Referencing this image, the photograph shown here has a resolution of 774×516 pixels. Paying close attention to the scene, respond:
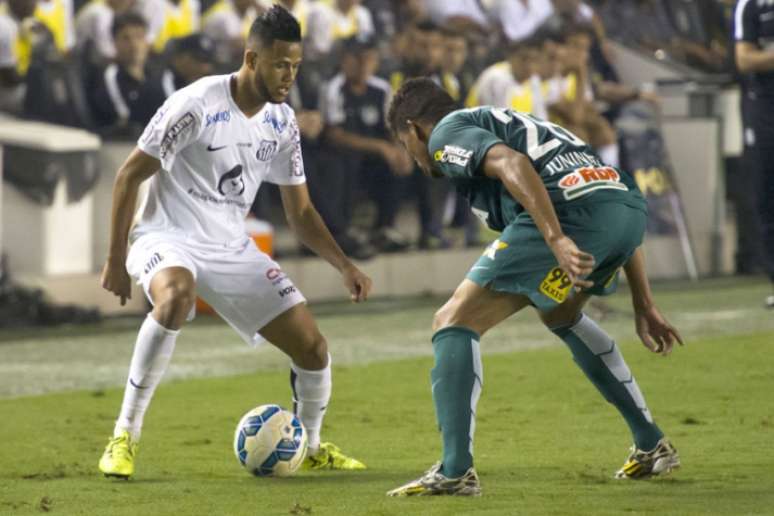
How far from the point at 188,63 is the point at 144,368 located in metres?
7.76

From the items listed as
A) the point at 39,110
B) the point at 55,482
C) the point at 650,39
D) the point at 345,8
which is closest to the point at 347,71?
the point at 345,8

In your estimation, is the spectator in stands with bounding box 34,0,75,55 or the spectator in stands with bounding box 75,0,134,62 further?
the spectator in stands with bounding box 75,0,134,62

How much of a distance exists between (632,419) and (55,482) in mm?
2219

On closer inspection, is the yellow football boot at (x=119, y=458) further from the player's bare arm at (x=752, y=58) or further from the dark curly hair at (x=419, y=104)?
the player's bare arm at (x=752, y=58)

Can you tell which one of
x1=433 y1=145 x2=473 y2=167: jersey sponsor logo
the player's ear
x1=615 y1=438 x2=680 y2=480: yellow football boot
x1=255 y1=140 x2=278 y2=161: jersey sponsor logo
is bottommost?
x1=615 y1=438 x2=680 y2=480: yellow football boot

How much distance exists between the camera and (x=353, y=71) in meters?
15.1


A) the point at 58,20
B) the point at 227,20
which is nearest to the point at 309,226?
the point at 58,20

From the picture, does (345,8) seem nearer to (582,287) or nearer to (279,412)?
(279,412)

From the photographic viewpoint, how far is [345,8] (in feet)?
52.9

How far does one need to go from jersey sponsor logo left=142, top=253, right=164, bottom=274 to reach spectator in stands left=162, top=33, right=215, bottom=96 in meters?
7.43

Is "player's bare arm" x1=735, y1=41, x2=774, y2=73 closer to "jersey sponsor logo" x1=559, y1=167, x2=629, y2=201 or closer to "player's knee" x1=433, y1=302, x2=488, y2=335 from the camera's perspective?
"jersey sponsor logo" x1=559, y1=167, x2=629, y2=201

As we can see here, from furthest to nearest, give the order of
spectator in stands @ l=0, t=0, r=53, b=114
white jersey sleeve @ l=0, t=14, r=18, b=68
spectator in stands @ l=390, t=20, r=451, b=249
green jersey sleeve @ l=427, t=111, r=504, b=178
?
spectator in stands @ l=390, t=20, r=451, b=249
spectator in stands @ l=0, t=0, r=53, b=114
white jersey sleeve @ l=0, t=14, r=18, b=68
green jersey sleeve @ l=427, t=111, r=504, b=178

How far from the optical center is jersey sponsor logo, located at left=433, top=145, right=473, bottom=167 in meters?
5.45

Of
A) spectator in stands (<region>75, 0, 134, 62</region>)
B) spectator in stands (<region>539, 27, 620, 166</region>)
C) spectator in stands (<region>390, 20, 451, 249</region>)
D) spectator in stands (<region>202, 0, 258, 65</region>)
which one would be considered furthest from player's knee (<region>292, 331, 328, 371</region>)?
spectator in stands (<region>390, 20, 451, 249</region>)
